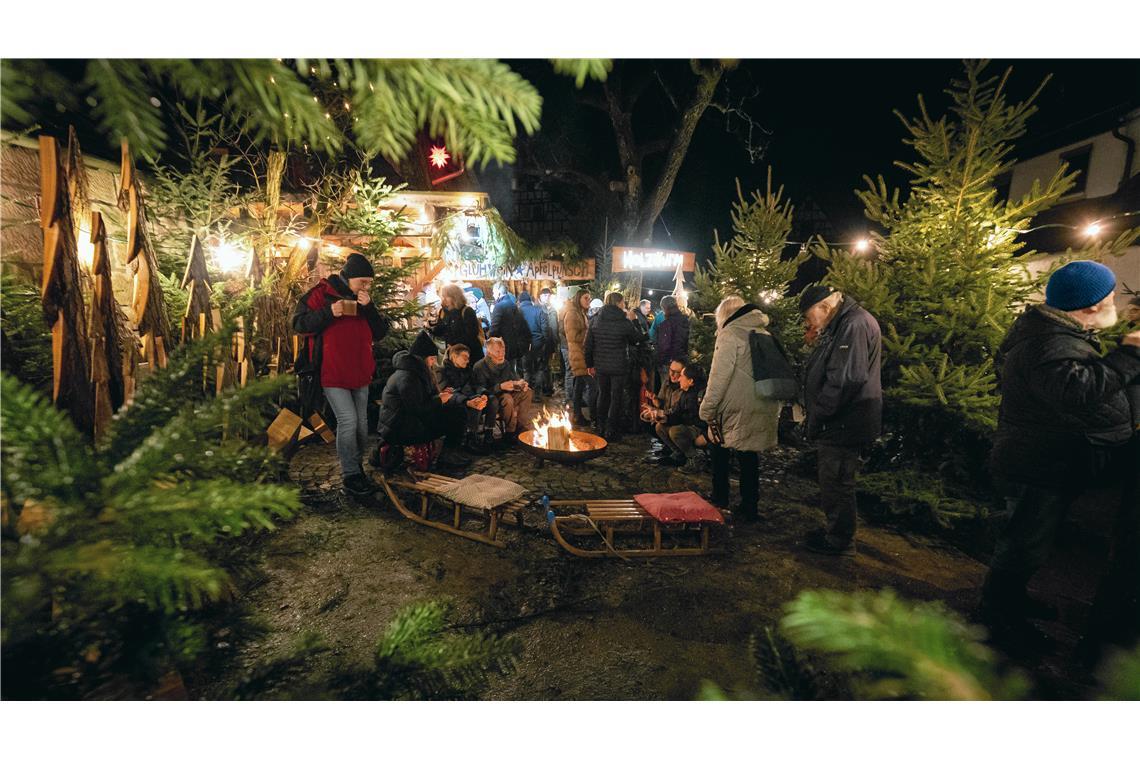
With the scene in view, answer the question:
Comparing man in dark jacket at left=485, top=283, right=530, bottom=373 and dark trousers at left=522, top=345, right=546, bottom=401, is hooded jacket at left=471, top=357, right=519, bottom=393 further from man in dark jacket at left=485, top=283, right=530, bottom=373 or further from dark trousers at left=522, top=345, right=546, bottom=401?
dark trousers at left=522, top=345, right=546, bottom=401

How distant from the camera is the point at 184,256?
6.05 m

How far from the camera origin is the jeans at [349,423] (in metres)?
4.85

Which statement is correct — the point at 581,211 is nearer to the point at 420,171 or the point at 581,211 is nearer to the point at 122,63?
the point at 420,171

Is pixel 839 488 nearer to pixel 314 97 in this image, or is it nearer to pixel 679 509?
pixel 679 509

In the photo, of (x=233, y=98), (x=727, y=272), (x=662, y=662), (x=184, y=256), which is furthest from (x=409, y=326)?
(x=233, y=98)

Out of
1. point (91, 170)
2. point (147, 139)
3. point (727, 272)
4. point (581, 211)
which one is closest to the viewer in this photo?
point (147, 139)

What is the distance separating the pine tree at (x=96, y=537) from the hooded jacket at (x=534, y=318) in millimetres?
9583

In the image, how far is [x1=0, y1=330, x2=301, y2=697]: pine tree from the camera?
26.5 inches

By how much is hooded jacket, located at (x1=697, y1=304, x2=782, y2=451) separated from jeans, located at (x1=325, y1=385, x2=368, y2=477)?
3.74 metres

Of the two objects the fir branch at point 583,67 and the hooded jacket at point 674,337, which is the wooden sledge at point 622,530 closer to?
the fir branch at point 583,67

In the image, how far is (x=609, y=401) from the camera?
7754 millimetres

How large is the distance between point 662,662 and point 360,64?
10.3 feet

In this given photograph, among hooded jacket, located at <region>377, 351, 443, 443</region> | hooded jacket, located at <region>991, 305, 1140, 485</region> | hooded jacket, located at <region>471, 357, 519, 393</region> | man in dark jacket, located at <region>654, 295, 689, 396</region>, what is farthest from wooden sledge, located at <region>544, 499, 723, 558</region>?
man in dark jacket, located at <region>654, 295, 689, 396</region>

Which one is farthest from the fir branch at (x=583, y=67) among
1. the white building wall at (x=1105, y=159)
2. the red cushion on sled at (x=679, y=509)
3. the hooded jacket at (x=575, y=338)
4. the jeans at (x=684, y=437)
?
the white building wall at (x=1105, y=159)
